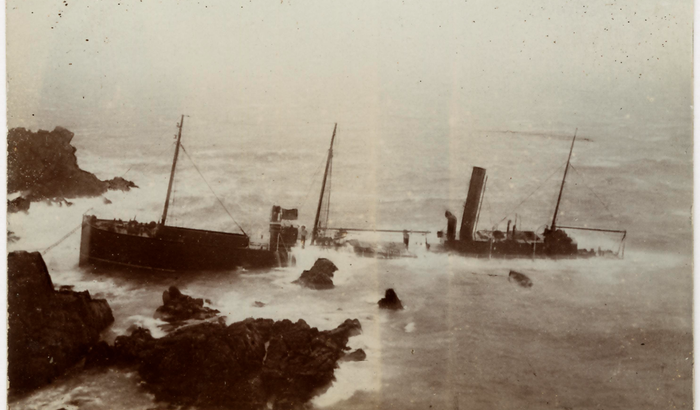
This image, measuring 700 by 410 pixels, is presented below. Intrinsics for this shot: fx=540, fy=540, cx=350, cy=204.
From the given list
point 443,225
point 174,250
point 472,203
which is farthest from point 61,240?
point 472,203

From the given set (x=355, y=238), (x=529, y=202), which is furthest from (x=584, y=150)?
(x=355, y=238)

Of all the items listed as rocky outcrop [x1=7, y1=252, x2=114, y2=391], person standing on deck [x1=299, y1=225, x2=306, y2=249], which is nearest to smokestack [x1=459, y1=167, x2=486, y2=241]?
person standing on deck [x1=299, y1=225, x2=306, y2=249]

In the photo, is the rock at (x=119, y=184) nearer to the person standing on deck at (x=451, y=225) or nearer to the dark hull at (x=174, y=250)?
the dark hull at (x=174, y=250)

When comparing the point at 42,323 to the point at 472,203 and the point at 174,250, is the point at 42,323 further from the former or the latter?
the point at 472,203

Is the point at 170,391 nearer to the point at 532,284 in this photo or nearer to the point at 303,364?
the point at 303,364

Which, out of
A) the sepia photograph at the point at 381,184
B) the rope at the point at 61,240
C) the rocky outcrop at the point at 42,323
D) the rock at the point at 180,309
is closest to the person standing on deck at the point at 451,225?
the sepia photograph at the point at 381,184
